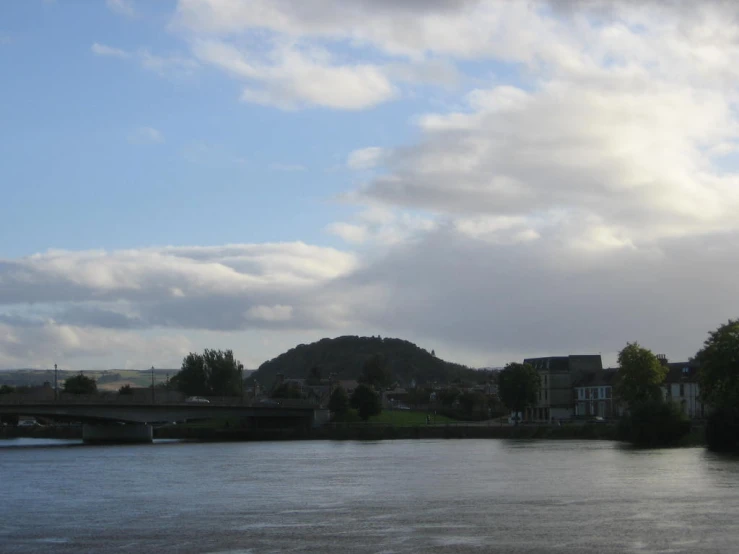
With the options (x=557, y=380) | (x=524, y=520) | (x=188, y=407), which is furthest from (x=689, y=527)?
(x=557, y=380)

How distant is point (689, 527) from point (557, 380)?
478 feet

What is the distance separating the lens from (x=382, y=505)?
161 ft

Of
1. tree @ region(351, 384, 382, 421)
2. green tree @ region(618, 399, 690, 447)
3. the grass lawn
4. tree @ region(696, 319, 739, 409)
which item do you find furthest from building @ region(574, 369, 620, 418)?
tree @ region(696, 319, 739, 409)

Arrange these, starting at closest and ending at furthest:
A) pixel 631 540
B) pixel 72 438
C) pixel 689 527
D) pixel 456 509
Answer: pixel 631 540 < pixel 689 527 < pixel 456 509 < pixel 72 438

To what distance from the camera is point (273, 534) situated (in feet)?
129

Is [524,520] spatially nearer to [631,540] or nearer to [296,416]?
[631,540]

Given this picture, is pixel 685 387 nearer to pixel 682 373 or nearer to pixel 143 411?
pixel 682 373

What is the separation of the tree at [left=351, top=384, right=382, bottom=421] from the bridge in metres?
10.7

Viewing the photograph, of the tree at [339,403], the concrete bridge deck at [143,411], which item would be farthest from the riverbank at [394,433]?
the tree at [339,403]

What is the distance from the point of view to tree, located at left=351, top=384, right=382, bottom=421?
162m

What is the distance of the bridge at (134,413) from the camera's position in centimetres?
12375

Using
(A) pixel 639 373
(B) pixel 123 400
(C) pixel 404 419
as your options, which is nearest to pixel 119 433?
(B) pixel 123 400

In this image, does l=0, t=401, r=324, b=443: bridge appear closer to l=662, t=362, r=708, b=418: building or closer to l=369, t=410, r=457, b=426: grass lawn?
l=369, t=410, r=457, b=426: grass lawn

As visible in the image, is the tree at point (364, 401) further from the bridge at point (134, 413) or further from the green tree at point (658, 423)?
→ the green tree at point (658, 423)
